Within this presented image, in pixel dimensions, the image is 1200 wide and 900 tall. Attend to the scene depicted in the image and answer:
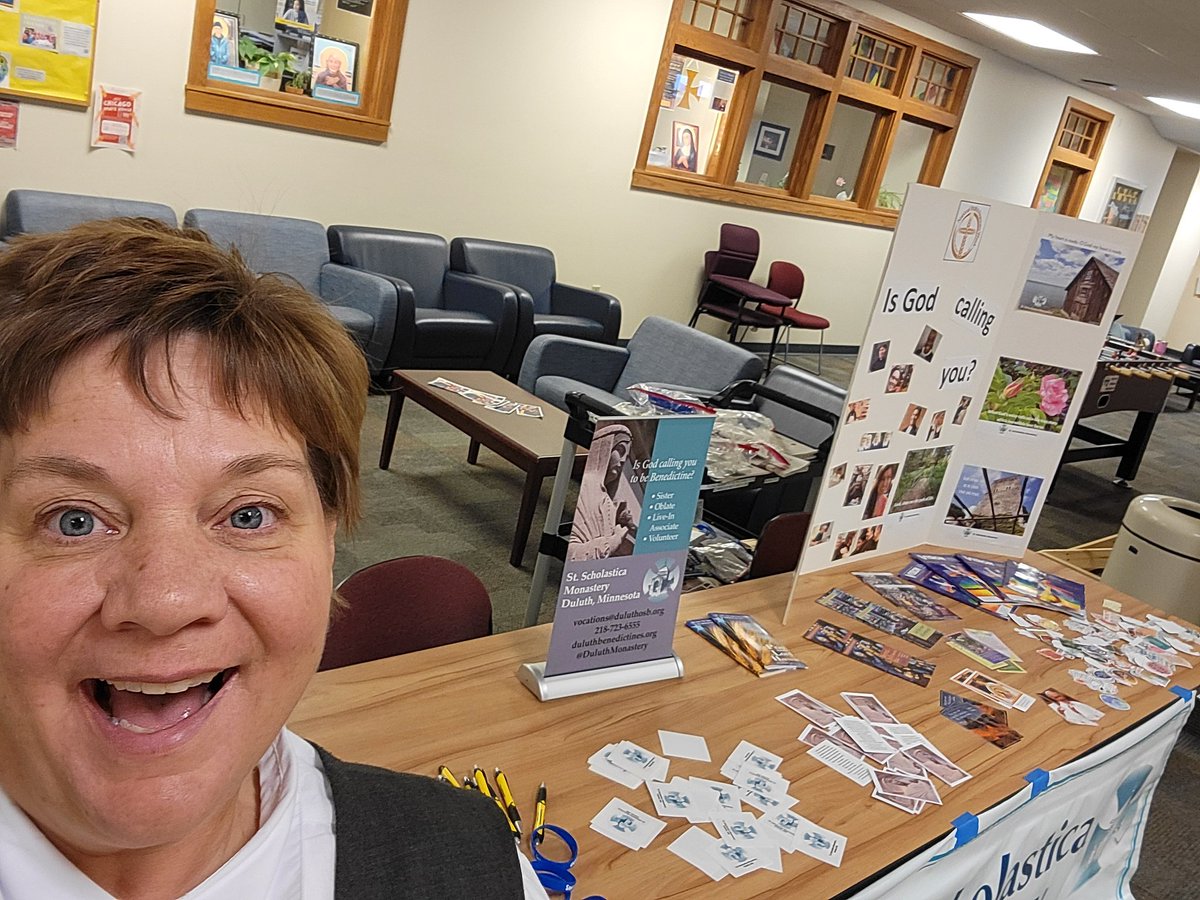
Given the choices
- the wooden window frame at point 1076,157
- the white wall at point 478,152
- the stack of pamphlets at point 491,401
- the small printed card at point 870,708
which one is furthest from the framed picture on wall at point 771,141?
the small printed card at point 870,708

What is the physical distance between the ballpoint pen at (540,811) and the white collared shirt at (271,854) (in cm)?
33

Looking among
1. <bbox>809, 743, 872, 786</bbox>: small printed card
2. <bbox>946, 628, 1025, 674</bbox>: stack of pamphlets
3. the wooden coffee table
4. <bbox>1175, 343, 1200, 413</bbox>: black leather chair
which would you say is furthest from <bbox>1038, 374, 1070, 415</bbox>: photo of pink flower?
<bbox>1175, 343, 1200, 413</bbox>: black leather chair

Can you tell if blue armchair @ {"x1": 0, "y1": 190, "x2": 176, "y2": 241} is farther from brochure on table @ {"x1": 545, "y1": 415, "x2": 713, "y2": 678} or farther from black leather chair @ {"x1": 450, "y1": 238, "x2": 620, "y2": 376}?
brochure on table @ {"x1": 545, "y1": 415, "x2": 713, "y2": 678}

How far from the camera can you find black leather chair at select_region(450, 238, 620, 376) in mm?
6508

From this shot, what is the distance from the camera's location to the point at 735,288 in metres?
8.47

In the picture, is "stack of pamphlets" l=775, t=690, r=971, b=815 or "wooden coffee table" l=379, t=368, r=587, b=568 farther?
"wooden coffee table" l=379, t=368, r=587, b=568

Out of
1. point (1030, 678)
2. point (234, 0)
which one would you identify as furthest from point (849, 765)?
point (234, 0)

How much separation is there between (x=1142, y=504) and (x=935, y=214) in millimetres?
2480

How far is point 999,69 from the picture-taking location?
10.2 metres

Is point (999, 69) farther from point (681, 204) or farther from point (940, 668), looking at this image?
point (940, 668)

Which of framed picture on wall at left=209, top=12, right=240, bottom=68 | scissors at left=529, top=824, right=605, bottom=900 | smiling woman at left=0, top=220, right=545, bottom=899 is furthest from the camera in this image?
framed picture on wall at left=209, top=12, right=240, bottom=68

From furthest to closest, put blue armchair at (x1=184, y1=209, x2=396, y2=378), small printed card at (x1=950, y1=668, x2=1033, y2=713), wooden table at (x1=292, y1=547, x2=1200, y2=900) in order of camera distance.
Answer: blue armchair at (x1=184, y1=209, x2=396, y2=378), small printed card at (x1=950, y1=668, x2=1033, y2=713), wooden table at (x1=292, y1=547, x2=1200, y2=900)

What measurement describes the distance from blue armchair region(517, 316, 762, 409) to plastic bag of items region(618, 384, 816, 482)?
919mm

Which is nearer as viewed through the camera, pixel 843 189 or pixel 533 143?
pixel 533 143
